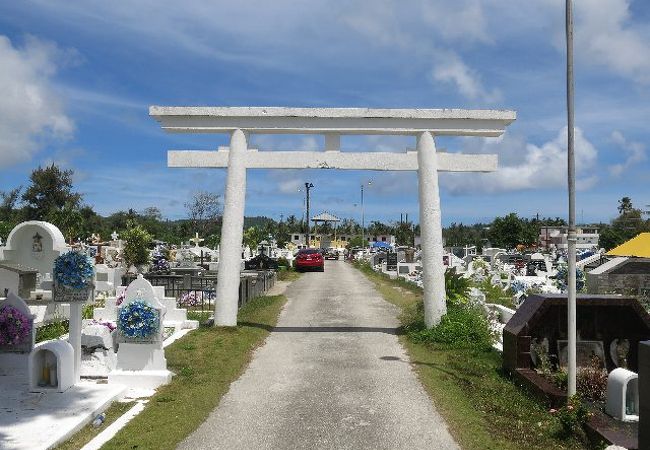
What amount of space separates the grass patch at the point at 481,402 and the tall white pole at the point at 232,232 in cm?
423

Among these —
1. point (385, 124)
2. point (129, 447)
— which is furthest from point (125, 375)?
point (385, 124)

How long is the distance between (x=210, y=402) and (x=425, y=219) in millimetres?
6801

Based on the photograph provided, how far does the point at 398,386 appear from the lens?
8.70 meters

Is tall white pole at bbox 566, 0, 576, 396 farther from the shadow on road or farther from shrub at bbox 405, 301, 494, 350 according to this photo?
the shadow on road

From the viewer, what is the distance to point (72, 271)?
8.77 meters

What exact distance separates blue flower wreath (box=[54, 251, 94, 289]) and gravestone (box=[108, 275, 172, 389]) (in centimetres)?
89

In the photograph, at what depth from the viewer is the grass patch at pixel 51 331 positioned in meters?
12.7

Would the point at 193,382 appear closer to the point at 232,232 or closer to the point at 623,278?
the point at 232,232

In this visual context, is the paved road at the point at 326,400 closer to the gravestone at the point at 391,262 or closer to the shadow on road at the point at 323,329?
the shadow on road at the point at 323,329

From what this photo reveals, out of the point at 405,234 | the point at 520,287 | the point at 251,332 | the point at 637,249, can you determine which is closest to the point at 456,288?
the point at 251,332

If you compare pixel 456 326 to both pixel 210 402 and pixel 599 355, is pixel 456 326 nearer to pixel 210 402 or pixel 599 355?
pixel 599 355

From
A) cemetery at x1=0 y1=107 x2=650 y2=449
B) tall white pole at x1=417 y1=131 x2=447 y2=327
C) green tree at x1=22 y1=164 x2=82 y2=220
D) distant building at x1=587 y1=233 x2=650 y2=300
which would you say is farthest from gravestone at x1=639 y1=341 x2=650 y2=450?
green tree at x1=22 y1=164 x2=82 y2=220

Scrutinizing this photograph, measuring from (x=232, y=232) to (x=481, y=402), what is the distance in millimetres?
7097

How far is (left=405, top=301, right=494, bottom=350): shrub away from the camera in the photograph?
11469mm
